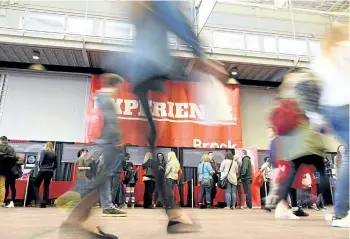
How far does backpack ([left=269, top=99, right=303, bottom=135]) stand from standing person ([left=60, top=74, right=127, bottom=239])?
182 cm

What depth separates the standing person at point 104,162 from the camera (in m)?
1.44

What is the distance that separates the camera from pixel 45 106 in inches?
440

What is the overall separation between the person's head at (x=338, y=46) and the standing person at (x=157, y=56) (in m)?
1.07

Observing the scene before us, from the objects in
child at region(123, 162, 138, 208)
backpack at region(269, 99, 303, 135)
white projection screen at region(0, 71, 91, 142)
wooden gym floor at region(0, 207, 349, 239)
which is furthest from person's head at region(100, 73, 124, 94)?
white projection screen at region(0, 71, 91, 142)

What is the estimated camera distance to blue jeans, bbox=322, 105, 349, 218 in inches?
86.4

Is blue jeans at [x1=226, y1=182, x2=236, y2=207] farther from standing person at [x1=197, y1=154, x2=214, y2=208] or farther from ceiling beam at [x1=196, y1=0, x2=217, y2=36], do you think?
ceiling beam at [x1=196, y1=0, x2=217, y2=36]

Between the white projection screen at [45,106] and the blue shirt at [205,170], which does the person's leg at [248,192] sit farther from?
the white projection screen at [45,106]

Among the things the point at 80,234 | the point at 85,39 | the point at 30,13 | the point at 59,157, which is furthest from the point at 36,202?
the point at 80,234

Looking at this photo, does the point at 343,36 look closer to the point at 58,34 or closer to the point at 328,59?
the point at 328,59

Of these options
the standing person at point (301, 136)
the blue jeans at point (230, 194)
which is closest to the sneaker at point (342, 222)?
the standing person at point (301, 136)

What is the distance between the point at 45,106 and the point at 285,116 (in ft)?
32.0

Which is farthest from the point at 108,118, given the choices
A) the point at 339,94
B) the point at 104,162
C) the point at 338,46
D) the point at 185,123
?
the point at 185,123

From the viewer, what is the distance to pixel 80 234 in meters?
1.41

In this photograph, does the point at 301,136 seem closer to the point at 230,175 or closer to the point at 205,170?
the point at 230,175
